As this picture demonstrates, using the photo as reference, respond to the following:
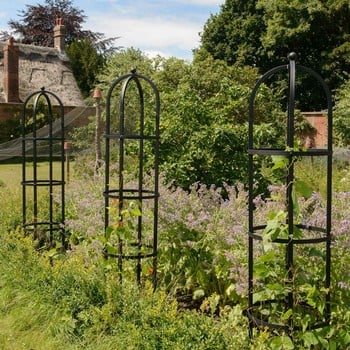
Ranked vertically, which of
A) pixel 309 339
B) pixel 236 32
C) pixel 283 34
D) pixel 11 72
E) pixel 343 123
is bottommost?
pixel 309 339

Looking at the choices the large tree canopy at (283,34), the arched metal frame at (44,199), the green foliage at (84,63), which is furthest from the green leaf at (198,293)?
the green foliage at (84,63)

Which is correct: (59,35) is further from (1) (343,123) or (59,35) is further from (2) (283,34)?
(1) (343,123)

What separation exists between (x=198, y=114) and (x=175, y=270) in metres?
3.20

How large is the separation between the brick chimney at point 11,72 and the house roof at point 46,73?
961 mm

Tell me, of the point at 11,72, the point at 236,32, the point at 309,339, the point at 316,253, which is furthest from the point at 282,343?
the point at 236,32

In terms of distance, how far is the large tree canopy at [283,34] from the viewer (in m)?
25.6

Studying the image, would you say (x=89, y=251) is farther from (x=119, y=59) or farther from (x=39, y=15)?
(x=39, y=15)

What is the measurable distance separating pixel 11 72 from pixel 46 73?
3.35 metres

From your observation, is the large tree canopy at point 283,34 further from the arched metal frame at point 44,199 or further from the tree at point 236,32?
the arched metal frame at point 44,199

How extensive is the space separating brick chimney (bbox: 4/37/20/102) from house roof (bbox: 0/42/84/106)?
0.96m

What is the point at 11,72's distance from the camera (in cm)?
2630

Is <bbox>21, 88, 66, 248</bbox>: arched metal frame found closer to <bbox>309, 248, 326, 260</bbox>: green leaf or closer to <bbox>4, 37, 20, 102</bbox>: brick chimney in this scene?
<bbox>309, 248, 326, 260</bbox>: green leaf

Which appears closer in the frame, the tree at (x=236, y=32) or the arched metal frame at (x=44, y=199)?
the arched metal frame at (x=44, y=199)

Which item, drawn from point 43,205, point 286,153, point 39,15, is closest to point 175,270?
point 286,153
